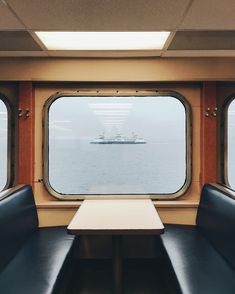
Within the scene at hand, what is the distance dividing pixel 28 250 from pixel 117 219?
878 mm

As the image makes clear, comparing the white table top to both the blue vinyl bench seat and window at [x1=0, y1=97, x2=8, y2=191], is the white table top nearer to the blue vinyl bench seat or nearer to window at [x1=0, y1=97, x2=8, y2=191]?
the blue vinyl bench seat

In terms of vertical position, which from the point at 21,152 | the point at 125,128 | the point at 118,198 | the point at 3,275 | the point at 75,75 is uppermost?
the point at 75,75

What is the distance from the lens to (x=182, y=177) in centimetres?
378

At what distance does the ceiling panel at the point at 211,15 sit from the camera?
210 centimetres

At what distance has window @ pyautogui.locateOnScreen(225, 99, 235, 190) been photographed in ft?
12.2

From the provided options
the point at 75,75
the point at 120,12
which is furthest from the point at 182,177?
the point at 120,12

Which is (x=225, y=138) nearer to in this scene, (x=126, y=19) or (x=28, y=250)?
(x=126, y=19)

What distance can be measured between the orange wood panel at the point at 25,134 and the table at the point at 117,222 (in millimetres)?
839

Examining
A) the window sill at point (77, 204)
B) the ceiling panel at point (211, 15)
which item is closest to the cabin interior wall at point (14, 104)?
the window sill at point (77, 204)

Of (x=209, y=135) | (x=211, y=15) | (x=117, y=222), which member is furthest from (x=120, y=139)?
(x=211, y=15)

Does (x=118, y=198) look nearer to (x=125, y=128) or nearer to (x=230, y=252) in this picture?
(x=125, y=128)

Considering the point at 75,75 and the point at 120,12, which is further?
the point at 75,75

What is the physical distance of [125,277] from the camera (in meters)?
3.28

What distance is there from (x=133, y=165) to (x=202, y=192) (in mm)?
906
